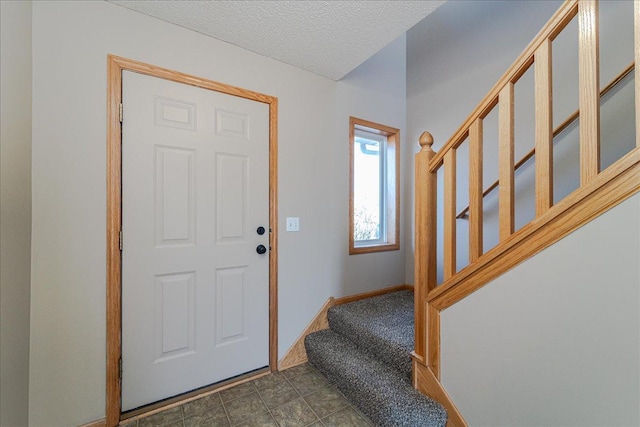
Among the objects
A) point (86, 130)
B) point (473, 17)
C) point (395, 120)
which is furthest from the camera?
point (395, 120)

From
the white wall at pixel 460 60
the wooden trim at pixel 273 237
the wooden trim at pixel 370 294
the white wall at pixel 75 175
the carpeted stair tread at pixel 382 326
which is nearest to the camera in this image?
the white wall at pixel 75 175

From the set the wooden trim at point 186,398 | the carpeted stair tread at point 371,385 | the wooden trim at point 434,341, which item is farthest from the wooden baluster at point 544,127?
the wooden trim at point 186,398

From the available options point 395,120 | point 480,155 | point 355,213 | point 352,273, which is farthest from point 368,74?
point 352,273

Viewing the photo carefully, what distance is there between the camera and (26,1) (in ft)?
4.01

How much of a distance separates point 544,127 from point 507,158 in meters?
0.17

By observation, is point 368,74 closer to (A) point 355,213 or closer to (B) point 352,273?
(A) point 355,213

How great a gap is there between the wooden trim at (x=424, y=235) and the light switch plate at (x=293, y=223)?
3.13ft

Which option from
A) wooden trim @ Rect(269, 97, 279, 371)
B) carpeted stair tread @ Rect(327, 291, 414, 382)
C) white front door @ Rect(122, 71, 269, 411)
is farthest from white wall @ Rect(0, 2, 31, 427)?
carpeted stair tread @ Rect(327, 291, 414, 382)

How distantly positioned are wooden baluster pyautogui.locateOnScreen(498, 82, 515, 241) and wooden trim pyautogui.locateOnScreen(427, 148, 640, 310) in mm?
74

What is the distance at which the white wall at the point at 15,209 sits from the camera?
1056mm

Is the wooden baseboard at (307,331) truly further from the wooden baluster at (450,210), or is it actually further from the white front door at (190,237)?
the wooden baluster at (450,210)

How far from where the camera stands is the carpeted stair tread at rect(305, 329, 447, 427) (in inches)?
51.8

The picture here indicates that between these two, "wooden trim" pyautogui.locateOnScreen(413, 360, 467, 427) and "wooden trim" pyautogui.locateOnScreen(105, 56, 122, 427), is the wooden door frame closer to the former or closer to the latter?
"wooden trim" pyautogui.locateOnScreen(105, 56, 122, 427)

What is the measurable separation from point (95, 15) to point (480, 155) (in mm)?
2171
